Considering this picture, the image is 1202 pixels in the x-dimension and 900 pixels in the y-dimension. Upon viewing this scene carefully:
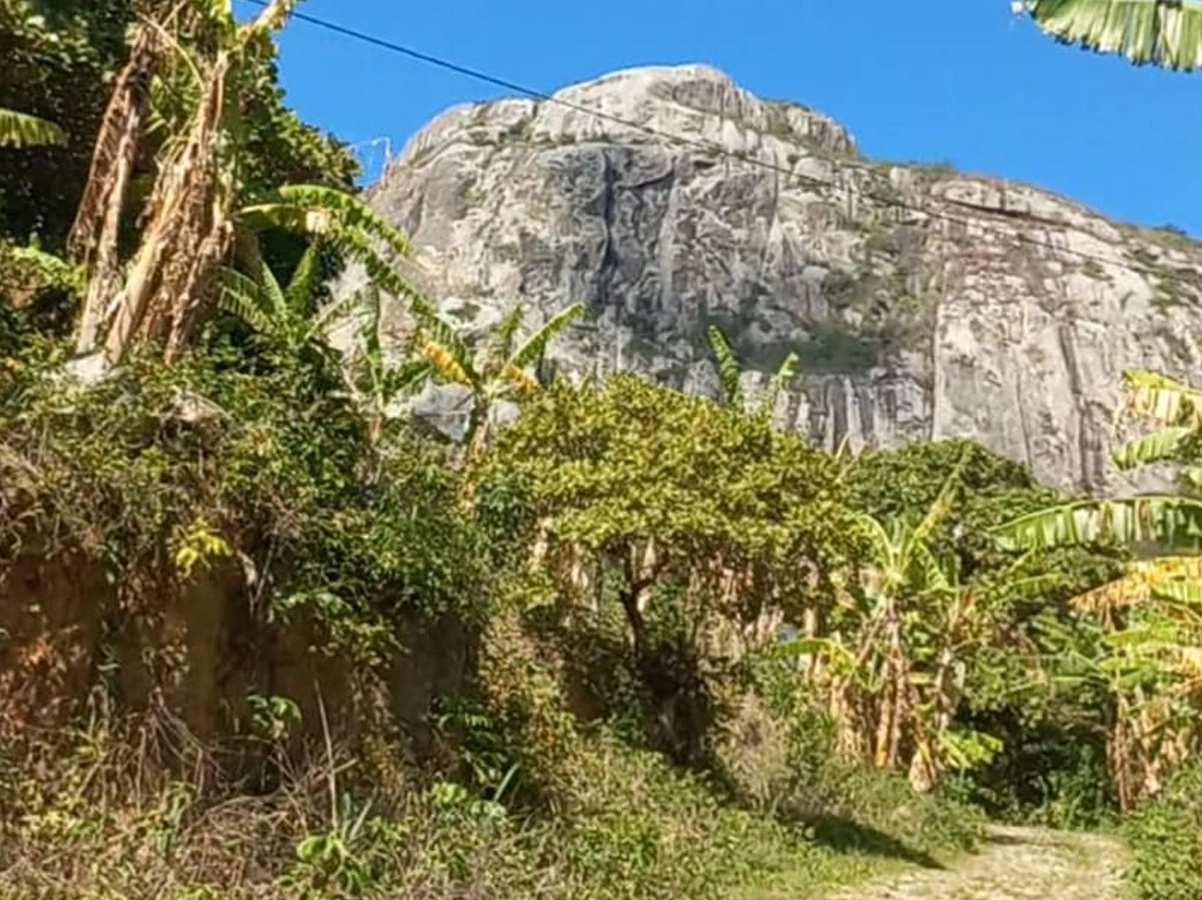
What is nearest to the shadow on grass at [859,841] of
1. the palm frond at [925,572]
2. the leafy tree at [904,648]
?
the leafy tree at [904,648]

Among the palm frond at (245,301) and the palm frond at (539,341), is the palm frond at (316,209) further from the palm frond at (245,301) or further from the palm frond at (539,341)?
the palm frond at (539,341)

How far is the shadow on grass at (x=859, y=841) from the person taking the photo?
13688mm

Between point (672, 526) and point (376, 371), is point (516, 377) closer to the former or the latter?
point (376, 371)

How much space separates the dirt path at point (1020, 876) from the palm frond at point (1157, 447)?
4207 millimetres

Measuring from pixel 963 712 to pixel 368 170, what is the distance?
13457 mm

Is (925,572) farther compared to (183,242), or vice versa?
(925,572)

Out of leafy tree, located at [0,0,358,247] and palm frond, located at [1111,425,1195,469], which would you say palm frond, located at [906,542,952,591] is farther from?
leafy tree, located at [0,0,358,247]

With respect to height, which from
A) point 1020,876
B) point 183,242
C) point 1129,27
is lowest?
point 1020,876

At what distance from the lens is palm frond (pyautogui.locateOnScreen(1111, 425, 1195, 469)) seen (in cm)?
973

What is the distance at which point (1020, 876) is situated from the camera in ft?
47.2

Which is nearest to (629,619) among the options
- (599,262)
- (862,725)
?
(862,725)

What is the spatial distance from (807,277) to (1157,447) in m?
48.0

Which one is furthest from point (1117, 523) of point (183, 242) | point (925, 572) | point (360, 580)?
point (925, 572)

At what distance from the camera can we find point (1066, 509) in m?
9.01
